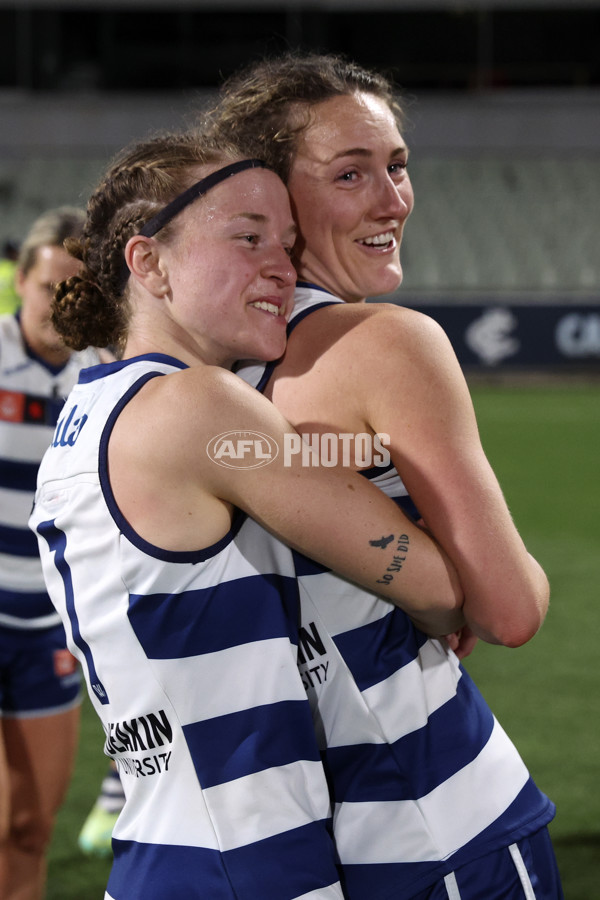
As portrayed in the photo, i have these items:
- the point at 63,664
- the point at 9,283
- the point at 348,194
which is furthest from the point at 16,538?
the point at 9,283

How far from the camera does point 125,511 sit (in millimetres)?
1398

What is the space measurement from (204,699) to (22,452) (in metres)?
1.89

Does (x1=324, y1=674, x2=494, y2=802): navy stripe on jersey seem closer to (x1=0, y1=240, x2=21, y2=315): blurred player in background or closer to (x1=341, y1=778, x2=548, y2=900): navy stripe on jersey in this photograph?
(x1=341, y1=778, x2=548, y2=900): navy stripe on jersey

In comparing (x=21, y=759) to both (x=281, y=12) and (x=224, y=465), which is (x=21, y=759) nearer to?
(x=224, y=465)

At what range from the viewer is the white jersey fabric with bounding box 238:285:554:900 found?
1499mm

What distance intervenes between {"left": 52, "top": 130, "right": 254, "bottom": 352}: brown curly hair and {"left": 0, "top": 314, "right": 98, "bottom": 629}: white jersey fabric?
1464 millimetres

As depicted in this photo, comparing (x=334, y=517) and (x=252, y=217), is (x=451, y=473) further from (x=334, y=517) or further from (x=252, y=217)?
(x=252, y=217)

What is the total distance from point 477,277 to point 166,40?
7951 millimetres

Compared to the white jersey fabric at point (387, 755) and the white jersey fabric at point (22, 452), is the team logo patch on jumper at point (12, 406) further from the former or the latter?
the white jersey fabric at point (387, 755)

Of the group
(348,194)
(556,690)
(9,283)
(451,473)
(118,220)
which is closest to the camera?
(451,473)

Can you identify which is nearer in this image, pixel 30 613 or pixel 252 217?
pixel 252 217

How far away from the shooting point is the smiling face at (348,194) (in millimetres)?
1712

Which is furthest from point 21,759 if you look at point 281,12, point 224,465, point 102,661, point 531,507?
point 281,12

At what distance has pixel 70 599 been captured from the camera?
1528 millimetres
